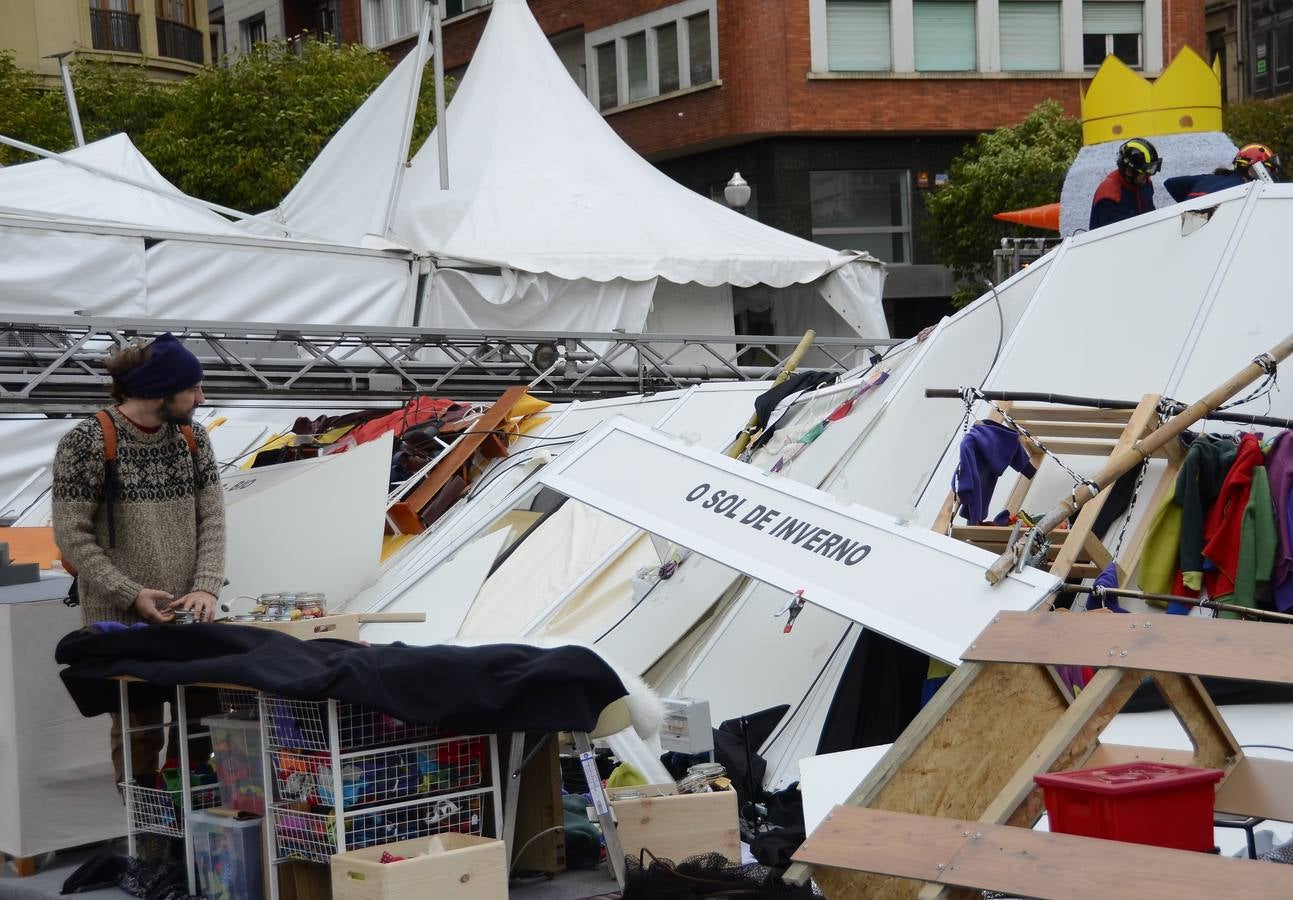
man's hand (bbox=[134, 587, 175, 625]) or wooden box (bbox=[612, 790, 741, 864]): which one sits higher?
man's hand (bbox=[134, 587, 175, 625])

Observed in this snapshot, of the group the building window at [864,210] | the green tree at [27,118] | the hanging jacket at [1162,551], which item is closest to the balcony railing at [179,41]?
the green tree at [27,118]

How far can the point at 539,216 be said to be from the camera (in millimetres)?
15625

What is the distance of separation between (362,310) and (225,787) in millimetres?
9395

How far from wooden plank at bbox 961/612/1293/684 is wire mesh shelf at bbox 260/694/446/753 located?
1521mm

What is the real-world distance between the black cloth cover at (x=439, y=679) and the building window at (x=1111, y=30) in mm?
28911

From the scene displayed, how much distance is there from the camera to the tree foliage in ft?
80.6

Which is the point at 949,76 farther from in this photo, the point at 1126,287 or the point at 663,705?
the point at 663,705

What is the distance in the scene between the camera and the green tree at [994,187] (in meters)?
26.1

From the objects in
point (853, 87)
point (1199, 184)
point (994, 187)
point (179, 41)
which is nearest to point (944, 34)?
point (853, 87)

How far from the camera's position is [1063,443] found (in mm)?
5828

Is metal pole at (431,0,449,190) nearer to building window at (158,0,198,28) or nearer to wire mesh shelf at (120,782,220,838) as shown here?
wire mesh shelf at (120,782,220,838)

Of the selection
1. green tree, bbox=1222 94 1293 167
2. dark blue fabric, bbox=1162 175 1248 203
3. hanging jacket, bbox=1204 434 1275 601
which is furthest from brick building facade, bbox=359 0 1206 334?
hanging jacket, bbox=1204 434 1275 601

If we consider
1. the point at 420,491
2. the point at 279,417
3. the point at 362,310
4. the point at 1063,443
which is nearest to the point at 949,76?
the point at 362,310

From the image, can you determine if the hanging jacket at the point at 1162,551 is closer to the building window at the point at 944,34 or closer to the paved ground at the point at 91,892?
the paved ground at the point at 91,892
